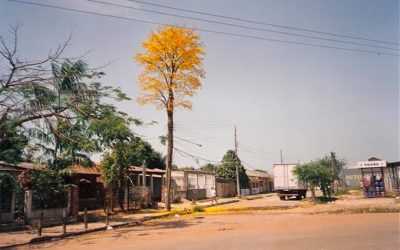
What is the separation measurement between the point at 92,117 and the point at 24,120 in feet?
10.6

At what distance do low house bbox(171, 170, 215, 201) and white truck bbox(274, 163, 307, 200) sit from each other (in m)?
9.95

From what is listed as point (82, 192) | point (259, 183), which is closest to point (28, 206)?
point (82, 192)

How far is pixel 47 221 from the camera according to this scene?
20.6 m

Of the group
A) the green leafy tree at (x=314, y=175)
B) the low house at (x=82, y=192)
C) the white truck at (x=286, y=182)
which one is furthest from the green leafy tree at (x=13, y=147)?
the white truck at (x=286, y=182)

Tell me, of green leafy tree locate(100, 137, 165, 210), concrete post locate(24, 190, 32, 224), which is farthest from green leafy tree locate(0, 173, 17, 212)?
green leafy tree locate(100, 137, 165, 210)

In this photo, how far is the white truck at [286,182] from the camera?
126 feet

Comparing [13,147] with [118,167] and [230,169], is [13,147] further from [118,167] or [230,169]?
[230,169]

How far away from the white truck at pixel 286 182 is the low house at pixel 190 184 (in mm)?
9948

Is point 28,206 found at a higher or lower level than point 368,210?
higher

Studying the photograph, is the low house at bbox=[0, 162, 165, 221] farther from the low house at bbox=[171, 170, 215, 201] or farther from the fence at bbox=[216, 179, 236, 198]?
the fence at bbox=[216, 179, 236, 198]

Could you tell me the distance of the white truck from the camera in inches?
1515

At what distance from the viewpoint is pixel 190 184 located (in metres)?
50.1

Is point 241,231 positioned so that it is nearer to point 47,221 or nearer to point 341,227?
point 341,227

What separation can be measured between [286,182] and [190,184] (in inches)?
591
